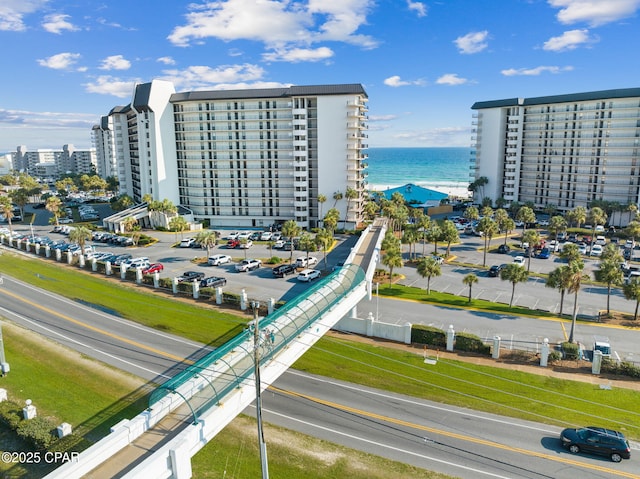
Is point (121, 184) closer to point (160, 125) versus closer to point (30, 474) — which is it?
point (160, 125)

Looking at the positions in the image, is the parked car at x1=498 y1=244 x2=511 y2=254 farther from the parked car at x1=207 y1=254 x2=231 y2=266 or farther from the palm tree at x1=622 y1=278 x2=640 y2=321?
the parked car at x1=207 y1=254 x2=231 y2=266

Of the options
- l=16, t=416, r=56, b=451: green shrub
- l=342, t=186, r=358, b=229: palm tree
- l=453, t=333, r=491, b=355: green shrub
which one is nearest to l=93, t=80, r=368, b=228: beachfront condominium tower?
l=342, t=186, r=358, b=229: palm tree

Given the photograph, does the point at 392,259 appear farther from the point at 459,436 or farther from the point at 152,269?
the point at 152,269

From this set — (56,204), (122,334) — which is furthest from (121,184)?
(122,334)

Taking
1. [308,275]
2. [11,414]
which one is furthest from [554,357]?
[11,414]

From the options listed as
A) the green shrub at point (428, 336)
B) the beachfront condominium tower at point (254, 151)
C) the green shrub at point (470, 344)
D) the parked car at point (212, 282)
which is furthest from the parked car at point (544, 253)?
the parked car at point (212, 282)
